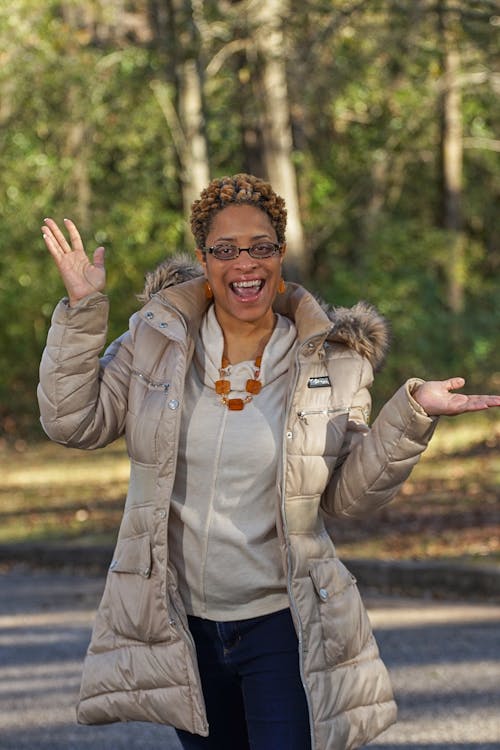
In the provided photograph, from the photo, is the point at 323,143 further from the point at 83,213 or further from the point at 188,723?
the point at 188,723

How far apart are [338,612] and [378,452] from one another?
1.30 feet

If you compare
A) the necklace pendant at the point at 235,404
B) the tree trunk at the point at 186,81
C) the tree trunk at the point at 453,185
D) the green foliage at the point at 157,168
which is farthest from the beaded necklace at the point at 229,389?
the tree trunk at the point at 453,185

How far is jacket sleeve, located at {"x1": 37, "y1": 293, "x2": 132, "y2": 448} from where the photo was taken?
4449 millimetres

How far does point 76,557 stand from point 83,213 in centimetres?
1600

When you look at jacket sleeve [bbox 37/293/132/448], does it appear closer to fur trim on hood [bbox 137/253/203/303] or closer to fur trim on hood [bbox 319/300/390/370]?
fur trim on hood [bbox 137/253/203/303]

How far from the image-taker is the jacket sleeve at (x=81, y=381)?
4.45 m

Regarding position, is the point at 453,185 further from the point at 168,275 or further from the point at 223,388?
A: the point at 223,388

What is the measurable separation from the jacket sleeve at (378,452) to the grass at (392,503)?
23.8 feet

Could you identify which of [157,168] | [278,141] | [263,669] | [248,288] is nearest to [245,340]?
[248,288]

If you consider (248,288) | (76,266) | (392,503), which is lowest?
(392,503)

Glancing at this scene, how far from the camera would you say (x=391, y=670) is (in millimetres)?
8789

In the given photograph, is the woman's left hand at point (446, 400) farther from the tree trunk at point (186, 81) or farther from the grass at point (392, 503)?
the tree trunk at point (186, 81)

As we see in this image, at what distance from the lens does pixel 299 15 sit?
16734mm

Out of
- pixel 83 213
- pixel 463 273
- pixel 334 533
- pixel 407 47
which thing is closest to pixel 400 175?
pixel 463 273
